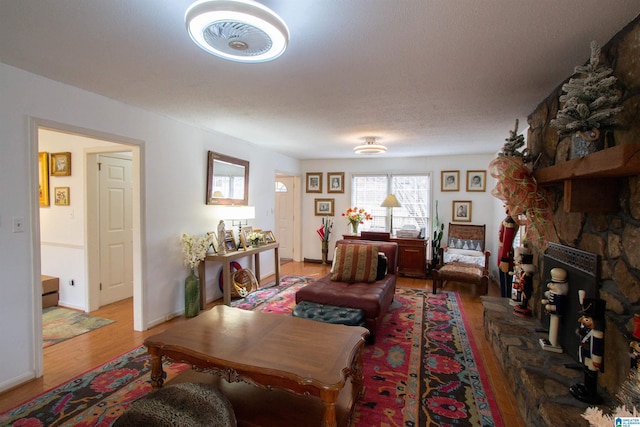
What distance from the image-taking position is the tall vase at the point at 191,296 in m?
3.62

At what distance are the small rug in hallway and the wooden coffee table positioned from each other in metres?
1.80

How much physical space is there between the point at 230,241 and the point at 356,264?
1.83 metres

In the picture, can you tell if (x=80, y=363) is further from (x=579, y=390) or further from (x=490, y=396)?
(x=579, y=390)

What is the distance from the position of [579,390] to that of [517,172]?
1508mm

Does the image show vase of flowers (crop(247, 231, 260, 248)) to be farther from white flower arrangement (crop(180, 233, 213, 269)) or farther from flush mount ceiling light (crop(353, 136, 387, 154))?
flush mount ceiling light (crop(353, 136, 387, 154))

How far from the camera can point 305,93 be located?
261cm

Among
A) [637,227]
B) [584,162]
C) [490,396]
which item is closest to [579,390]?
[490,396]

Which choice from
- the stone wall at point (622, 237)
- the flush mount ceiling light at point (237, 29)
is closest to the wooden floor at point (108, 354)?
the stone wall at point (622, 237)

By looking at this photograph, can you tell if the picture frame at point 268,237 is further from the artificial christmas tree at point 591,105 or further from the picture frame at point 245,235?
the artificial christmas tree at point 591,105

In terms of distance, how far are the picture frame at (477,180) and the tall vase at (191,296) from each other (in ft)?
16.6

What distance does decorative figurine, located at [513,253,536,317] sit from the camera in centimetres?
282

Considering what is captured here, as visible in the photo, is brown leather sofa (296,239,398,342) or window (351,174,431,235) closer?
brown leather sofa (296,239,398,342)

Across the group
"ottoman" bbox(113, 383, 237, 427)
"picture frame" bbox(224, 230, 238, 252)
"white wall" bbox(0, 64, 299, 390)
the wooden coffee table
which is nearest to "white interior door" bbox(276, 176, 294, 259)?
"white wall" bbox(0, 64, 299, 390)

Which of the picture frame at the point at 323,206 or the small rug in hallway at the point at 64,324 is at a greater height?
the picture frame at the point at 323,206
